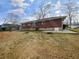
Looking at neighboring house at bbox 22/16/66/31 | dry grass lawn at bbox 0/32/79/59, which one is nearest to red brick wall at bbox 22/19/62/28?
neighboring house at bbox 22/16/66/31

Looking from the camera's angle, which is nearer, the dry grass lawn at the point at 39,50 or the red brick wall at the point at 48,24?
the dry grass lawn at the point at 39,50

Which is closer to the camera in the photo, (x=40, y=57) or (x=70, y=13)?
(x=40, y=57)

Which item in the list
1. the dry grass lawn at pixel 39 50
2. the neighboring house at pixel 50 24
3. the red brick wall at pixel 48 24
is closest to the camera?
the dry grass lawn at pixel 39 50

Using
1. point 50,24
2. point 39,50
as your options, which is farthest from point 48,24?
point 39,50

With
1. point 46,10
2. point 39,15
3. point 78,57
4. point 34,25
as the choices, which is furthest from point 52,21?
point 78,57

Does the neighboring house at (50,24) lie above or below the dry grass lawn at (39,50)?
above

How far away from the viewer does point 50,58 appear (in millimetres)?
5719

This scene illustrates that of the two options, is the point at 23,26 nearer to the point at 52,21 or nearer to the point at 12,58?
the point at 52,21

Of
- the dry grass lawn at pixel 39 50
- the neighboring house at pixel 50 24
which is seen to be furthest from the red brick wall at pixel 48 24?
the dry grass lawn at pixel 39 50

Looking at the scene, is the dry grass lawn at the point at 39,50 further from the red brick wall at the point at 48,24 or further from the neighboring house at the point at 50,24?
the red brick wall at the point at 48,24

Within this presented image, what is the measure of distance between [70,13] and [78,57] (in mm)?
33422

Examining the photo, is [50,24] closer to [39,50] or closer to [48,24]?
[48,24]

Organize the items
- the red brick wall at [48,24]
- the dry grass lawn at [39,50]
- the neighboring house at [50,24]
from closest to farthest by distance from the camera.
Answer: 1. the dry grass lawn at [39,50]
2. the neighboring house at [50,24]
3. the red brick wall at [48,24]

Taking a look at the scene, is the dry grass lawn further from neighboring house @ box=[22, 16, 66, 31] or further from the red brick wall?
the red brick wall
